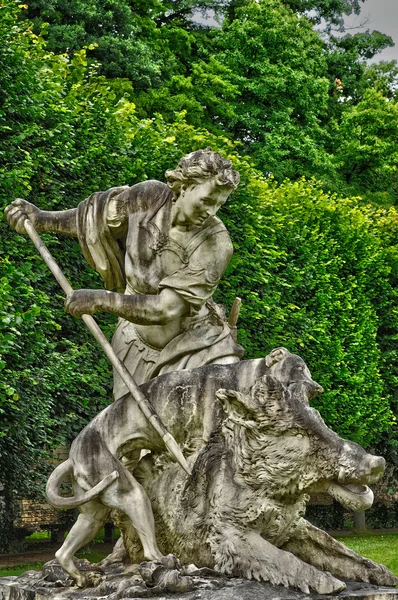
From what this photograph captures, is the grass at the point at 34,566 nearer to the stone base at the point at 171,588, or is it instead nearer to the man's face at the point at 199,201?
the stone base at the point at 171,588

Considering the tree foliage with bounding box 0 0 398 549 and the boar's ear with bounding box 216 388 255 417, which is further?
the tree foliage with bounding box 0 0 398 549

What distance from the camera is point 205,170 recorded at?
6.00m

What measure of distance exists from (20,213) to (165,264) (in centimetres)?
117

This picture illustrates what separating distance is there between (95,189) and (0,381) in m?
3.48

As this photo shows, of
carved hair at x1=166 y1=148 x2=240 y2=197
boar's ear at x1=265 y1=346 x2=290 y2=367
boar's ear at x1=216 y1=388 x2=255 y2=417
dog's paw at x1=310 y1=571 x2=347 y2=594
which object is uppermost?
carved hair at x1=166 y1=148 x2=240 y2=197

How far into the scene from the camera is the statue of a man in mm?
6035

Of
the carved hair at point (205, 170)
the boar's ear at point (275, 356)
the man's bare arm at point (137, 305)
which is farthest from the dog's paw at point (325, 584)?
the carved hair at point (205, 170)

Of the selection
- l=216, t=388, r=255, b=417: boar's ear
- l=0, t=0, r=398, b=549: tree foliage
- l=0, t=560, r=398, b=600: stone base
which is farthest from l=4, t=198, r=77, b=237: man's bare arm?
l=0, t=0, r=398, b=549: tree foliage

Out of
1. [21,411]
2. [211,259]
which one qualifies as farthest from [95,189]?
[211,259]

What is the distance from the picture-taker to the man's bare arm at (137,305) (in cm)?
600

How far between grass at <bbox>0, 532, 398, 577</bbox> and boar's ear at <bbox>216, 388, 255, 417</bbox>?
7663 mm

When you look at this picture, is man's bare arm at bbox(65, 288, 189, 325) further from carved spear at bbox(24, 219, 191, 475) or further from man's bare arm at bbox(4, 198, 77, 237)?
man's bare arm at bbox(4, 198, 77, 237)

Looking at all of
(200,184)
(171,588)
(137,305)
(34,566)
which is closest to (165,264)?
(137,305)

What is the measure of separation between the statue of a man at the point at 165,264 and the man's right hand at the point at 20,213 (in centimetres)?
37
